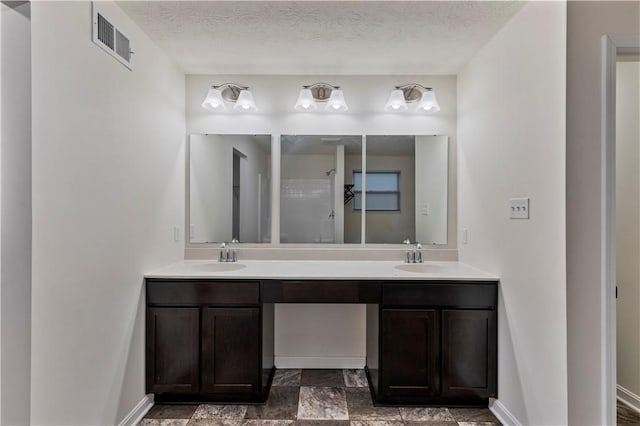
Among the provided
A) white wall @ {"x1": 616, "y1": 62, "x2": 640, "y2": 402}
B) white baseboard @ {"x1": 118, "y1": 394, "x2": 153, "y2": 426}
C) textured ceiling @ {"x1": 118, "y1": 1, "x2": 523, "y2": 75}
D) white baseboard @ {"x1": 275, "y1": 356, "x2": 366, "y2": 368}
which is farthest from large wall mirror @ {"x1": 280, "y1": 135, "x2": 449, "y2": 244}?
white baseboard @ {"x1": 118, "y1": 394, "x2": 153, "y2": 426}

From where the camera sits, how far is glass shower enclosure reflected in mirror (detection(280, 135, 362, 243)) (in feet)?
8.57

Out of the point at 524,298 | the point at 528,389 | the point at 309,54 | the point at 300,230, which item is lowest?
the point at 528,389

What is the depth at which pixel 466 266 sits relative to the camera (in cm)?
238

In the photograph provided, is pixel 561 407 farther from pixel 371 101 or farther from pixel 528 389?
pixel 371 101

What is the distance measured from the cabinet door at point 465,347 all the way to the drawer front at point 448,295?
6 centimetres

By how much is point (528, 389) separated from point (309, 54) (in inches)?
97.7

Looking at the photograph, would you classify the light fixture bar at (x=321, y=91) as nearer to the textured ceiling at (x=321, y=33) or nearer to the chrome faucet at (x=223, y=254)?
the textured ceiling at (x=321, y=33)

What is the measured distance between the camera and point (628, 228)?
204cm

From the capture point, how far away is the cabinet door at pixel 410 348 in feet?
6.44

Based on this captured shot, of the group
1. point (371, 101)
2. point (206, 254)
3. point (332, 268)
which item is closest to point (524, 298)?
point (332, 268)

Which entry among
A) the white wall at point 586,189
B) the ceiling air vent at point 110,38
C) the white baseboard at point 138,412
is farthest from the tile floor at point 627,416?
the ceiling air vent at point 110,38

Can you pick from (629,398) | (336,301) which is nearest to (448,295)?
(336,301)

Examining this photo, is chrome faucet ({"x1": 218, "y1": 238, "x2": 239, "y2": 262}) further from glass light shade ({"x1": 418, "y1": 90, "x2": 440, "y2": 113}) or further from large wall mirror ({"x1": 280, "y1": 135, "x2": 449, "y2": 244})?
glass light shade ({"x1": 418, "y1": 90, "x2": 440, "y2": 113})

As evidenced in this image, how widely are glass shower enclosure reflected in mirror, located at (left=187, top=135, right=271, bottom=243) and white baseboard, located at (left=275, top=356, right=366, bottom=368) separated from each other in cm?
101
